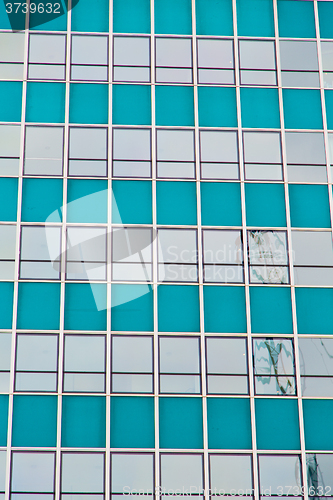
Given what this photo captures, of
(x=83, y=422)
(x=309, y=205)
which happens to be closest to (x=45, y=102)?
(x=309, y=205)

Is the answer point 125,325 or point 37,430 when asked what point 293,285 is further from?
point 37,430

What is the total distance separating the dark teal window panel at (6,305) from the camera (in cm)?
2223

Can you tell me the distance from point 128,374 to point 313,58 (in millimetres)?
14302

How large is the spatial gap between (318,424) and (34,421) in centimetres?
949

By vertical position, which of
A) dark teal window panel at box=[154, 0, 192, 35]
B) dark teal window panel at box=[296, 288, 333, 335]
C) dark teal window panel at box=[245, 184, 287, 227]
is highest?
dark teal window panel at box=[154, 0, 192, 35]

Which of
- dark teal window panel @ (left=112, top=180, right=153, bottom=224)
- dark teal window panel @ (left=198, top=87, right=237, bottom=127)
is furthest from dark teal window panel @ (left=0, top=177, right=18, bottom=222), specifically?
dark teal window panel @ (left=198, top=87, right=237, bottom=127)

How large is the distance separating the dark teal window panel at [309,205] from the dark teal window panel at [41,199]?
856cm

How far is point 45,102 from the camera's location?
24594mm

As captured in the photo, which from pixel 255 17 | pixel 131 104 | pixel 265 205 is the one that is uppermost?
pixel 255 17

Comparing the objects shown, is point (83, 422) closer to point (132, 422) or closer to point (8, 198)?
point (132, 422)

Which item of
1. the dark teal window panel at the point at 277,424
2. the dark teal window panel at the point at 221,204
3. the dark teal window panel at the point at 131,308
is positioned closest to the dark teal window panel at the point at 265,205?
the dark teal window panel at the point at 221,204

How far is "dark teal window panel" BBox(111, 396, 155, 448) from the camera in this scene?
2144cm

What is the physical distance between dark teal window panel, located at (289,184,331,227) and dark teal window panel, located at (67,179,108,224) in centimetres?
693

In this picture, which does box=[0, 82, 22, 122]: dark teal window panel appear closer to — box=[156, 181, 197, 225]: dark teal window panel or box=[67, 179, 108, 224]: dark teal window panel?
box=[67, 179, 108, 224]: dark teal window panel
